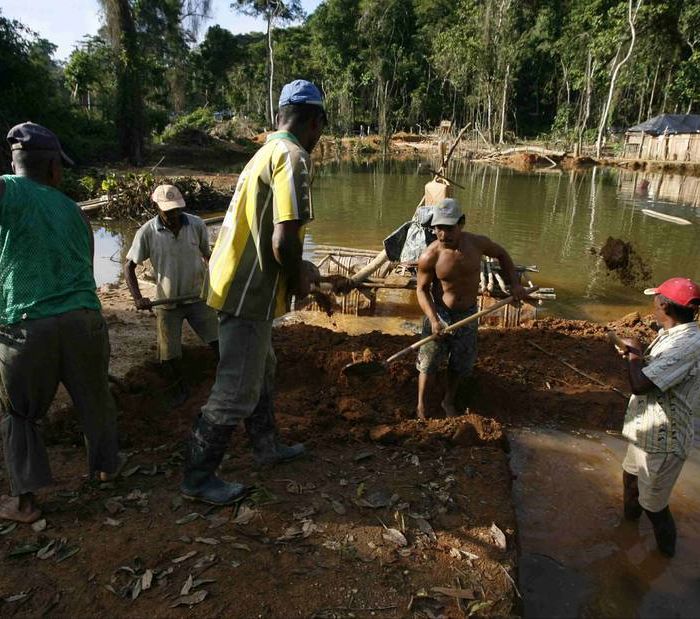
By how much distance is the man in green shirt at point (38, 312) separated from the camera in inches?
93.4

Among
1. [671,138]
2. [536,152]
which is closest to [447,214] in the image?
[671,138]

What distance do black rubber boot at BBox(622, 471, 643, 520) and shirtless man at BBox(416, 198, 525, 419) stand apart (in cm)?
145

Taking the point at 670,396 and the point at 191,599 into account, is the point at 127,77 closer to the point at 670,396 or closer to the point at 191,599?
the point at 191,599

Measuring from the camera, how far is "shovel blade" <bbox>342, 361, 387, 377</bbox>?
457cm

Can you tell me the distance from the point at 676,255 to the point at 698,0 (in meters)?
25.7

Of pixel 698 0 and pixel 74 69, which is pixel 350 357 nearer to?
pixel 74 69

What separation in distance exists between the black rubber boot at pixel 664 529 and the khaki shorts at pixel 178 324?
10.9ft

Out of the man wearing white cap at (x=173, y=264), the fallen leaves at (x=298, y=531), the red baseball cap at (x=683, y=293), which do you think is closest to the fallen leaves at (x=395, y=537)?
the fallen leaves at (x=298, y=531)

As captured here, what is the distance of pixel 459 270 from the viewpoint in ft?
13.6

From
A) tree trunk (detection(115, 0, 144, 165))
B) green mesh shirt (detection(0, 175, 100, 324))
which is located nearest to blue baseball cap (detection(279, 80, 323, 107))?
green mesh shirt (detection(0, 175, 100, 324))

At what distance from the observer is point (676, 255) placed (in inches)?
456

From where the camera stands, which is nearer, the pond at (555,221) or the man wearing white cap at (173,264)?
the man wearing white cap at (173,264)

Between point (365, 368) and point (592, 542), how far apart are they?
7.01ft

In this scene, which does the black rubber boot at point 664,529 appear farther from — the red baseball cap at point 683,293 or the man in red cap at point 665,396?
the red baseball cap at point 683,293
